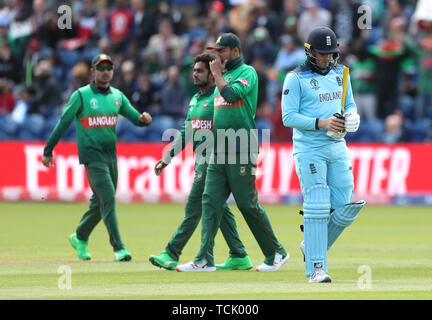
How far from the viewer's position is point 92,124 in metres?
14.5

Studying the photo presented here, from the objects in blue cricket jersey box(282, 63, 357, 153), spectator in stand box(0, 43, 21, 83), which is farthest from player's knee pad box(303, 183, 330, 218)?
spectator in stand box(0, 43, 21, 83)

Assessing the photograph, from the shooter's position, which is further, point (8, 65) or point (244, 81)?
point (8, 65)

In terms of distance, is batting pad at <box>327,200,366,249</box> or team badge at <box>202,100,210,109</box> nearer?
batting pad at <box>327,200,366,249</box>

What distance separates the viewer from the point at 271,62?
2714cm

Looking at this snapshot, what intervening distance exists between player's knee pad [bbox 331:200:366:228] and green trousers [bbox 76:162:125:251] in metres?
3.85

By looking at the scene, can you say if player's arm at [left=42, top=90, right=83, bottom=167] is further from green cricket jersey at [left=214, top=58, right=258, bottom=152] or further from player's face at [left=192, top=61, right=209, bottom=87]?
green cricket jersey at [left=214, top=58, right=258, bottom=152]

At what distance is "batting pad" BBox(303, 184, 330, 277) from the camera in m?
11.1

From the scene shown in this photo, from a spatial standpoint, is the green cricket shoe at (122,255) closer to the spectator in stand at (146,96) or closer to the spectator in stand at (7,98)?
the spectator in stand at (146,96)

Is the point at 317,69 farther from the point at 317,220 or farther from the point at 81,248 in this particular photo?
the point at 81,248

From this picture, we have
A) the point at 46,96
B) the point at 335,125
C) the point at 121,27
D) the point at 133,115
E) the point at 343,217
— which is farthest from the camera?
the point at 121,27

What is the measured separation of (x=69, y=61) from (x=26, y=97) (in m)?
1.76

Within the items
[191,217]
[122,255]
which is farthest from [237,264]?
[122,255]

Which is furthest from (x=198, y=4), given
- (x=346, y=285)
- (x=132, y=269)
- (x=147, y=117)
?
(x=346, y=285)

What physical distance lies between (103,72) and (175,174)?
10.2 metres
